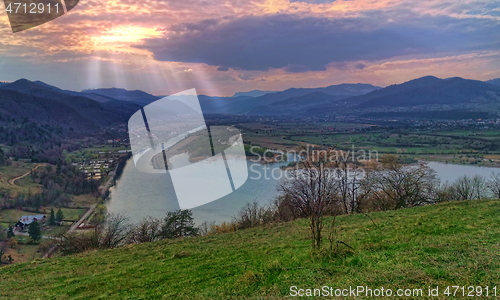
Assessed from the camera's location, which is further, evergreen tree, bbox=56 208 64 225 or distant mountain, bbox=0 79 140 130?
distant mountain, bbox=0 79 140 130

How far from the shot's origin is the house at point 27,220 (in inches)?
1127

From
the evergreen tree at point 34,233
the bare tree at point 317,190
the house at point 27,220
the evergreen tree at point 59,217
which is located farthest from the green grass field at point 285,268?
the house at point 27,220

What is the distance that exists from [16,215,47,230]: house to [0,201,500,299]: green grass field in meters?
26.5

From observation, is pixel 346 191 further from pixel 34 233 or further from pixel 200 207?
pixel 34 233

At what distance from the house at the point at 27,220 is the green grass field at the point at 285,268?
2650 centimetres

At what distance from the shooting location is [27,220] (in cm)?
2986

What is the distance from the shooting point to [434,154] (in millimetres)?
45906

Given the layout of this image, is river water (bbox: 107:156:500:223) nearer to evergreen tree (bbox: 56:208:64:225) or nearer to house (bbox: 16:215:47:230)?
evergreen tree (bbox: 56:208:64:225)

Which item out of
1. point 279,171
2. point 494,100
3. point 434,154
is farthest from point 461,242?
point 494,100

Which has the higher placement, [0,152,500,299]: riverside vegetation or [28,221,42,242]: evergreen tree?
[0,152,500,299]: riverside vegetation

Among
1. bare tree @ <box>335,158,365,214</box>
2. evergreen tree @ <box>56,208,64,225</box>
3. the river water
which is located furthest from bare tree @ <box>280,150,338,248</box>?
evergreen tree @ <box>56,208,64,225</box>

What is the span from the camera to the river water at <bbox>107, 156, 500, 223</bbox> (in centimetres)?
2629

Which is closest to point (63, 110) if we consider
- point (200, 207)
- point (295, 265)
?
point (200, 207)

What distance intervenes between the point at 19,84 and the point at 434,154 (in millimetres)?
125556
